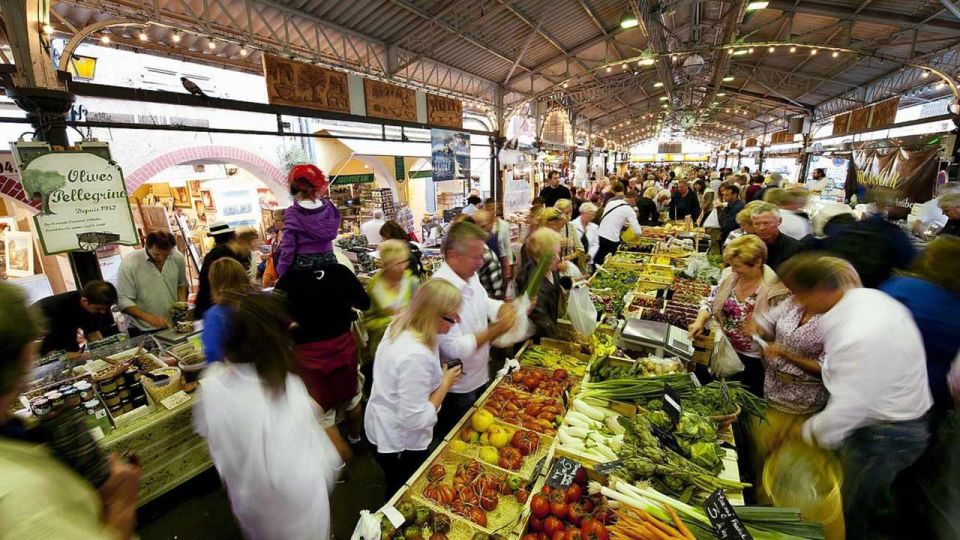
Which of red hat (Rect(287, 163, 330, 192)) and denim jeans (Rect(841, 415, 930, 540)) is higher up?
red hat (Rect(287, 163, 330, 192))

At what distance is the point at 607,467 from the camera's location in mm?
2168

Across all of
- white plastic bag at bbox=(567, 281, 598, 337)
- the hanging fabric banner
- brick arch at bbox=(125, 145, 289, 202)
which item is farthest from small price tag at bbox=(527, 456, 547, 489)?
brick arch at bbox=(125, 145, 289, 202)

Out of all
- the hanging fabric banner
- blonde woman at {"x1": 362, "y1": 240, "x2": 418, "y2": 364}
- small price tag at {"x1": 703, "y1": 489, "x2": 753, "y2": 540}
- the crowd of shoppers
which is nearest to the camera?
the crowd of shoppers

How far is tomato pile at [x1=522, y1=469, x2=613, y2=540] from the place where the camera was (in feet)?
5.90

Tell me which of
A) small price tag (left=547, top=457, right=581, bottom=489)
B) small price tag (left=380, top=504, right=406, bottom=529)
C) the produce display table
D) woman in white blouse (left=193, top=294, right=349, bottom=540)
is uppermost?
woman in white blouse (left=193, top=294, right=349, bottom=540)

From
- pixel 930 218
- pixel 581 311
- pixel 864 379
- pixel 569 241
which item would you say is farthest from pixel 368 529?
pixel 930 218

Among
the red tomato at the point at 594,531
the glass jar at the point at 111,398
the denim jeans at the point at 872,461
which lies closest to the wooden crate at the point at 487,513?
the red tomato at the point at 594,531

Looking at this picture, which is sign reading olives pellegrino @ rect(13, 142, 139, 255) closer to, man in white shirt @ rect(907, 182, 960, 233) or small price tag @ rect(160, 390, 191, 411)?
small price tag @ rect(160, 390, 191, 411)

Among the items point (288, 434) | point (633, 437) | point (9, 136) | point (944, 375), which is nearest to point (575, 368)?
point (633, 437)

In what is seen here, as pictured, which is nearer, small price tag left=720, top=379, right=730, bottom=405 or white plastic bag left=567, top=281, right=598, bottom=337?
small price tag left=720, top=379, right=730, bottom=405

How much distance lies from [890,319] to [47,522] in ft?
9.96

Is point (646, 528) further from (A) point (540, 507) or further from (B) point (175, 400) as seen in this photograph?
(B) point (175, 400)

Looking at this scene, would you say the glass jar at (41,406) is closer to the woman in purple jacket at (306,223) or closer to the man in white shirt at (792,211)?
the woman in purple jacket at (306,223)

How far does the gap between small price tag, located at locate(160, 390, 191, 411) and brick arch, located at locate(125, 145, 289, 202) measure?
6941mm
